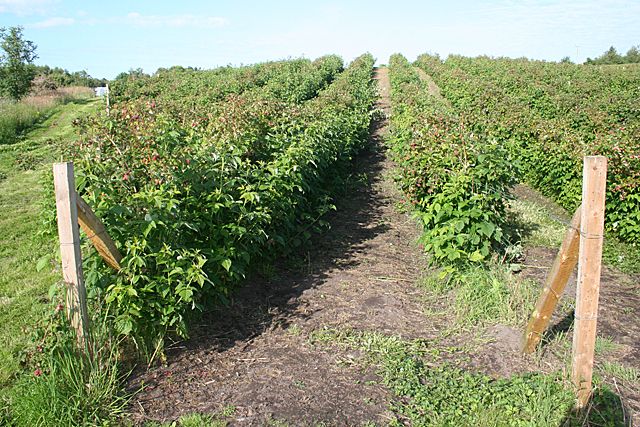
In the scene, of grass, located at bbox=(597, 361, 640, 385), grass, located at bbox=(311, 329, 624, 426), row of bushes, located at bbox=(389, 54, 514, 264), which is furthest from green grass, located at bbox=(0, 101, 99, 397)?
grass, located at bbox=(597, 361, 640, 385)

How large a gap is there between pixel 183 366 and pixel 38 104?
20142 millimetres

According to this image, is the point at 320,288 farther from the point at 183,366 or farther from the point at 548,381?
the point at 548,381

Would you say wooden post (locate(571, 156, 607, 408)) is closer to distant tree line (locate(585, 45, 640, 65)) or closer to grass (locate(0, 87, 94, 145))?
grass (locate(0, 87, 94, 145))

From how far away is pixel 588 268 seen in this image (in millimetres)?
3211

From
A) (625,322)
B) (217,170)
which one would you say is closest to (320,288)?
(217,170)

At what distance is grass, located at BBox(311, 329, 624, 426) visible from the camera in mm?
3213

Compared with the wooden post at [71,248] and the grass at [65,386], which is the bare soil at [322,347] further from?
the wooden post at [71,248]

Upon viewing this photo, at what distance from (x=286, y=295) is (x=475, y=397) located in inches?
90.8

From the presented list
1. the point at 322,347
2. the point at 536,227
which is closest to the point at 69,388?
the point at 322,347

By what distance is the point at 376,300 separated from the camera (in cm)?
509

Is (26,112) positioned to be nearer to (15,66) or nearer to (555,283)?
(15,66)

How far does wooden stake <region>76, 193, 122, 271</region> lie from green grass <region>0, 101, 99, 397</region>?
41 cm

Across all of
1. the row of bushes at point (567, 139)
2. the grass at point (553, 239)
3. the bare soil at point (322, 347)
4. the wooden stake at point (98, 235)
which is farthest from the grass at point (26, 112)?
the grass at point (553, 239)

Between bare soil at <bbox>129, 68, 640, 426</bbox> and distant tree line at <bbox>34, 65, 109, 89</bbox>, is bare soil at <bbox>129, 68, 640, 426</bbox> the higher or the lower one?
the lower one
